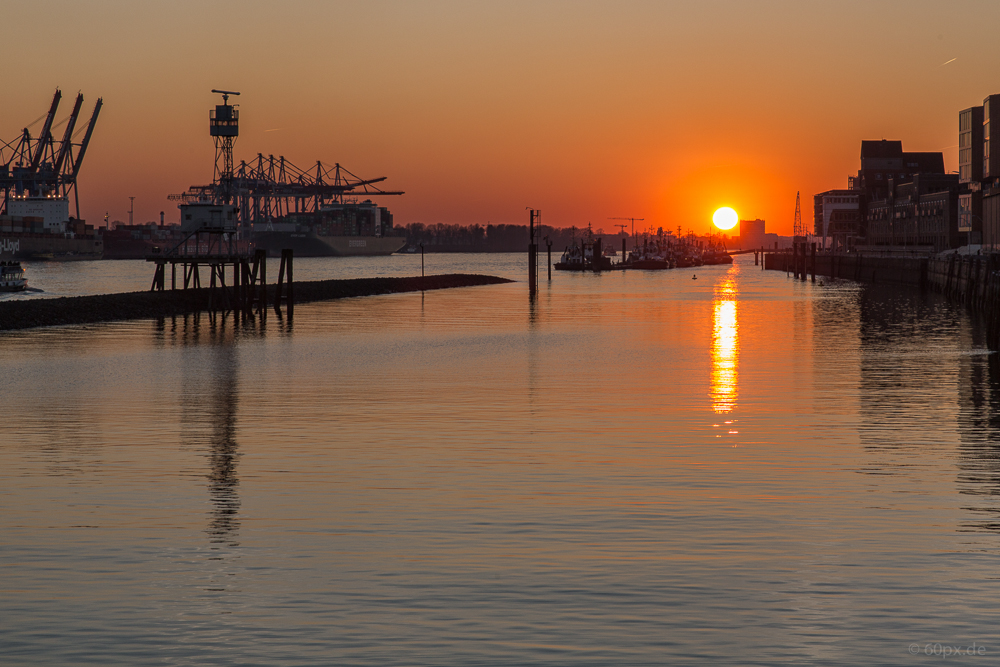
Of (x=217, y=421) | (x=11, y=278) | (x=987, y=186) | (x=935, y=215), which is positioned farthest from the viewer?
(x=935, y=215)

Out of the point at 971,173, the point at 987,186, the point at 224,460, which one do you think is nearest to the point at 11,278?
the point at 224,460

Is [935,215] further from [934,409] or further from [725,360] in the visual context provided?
[934,409]

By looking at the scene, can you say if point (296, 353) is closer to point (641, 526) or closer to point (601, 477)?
point (601, 477)

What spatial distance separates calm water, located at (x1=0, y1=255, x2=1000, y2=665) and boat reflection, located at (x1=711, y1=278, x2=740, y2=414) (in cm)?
43

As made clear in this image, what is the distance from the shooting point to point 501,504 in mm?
14789

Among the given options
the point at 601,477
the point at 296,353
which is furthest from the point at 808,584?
the point at 296,353

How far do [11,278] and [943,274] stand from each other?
88.9m

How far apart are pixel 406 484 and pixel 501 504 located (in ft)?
6.45

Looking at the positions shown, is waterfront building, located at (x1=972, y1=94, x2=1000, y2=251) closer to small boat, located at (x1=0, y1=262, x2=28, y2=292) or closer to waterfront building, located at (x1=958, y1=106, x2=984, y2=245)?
waterfront building, located at (x1=958, y1=106, x2=984, y2=245)

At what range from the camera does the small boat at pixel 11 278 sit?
113094mm

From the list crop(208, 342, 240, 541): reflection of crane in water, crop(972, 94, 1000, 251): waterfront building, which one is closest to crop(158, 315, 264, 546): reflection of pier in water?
crop(208, 342, 240, 541): reflection of crane in water

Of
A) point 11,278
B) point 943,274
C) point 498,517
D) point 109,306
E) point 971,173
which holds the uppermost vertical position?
point 971,173

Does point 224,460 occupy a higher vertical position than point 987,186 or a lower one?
lower

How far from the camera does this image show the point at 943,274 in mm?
96812
